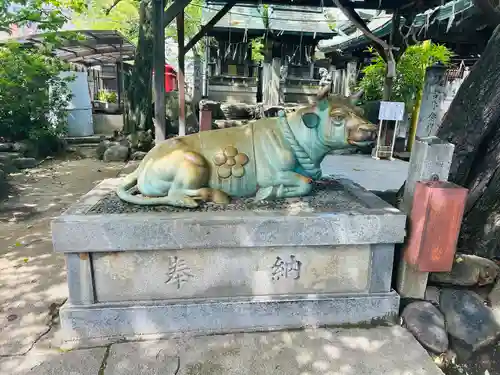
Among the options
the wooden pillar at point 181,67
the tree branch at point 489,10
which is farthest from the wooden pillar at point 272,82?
the tree branch at point 489,10

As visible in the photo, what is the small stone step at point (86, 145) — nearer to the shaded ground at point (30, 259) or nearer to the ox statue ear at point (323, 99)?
the shaded ground at point (30, 259)

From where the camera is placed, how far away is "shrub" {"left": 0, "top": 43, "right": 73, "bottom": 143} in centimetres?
963

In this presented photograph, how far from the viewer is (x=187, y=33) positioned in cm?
2744

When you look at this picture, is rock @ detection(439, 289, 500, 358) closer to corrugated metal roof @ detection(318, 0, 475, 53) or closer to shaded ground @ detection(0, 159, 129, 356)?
shaded ground @ detection(0, 159, 129, 356)

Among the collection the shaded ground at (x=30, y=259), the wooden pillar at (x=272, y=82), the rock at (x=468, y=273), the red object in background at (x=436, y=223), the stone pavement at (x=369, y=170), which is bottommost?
the shaded ground at (x=30, y=259)

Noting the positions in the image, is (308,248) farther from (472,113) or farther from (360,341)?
(472,113)

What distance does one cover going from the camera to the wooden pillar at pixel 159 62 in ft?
18.9

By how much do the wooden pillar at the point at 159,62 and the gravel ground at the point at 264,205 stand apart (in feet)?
10.3

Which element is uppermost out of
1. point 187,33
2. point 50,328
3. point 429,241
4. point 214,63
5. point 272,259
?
point 187,33

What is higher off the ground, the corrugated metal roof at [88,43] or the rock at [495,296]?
the corrugated metal roof at [88,43]

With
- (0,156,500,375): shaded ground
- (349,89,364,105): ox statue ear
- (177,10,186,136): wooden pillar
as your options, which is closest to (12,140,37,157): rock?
(177,10,186,136): wooden pillar

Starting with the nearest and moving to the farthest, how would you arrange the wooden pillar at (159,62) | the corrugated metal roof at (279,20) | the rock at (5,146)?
the wooden pillar at (159,62)
the rock at (5,146)
the corrugated metal roof at (279,20)

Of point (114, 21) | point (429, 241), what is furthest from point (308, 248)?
point (114, 21)

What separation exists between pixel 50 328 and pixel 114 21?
84.4 ft
